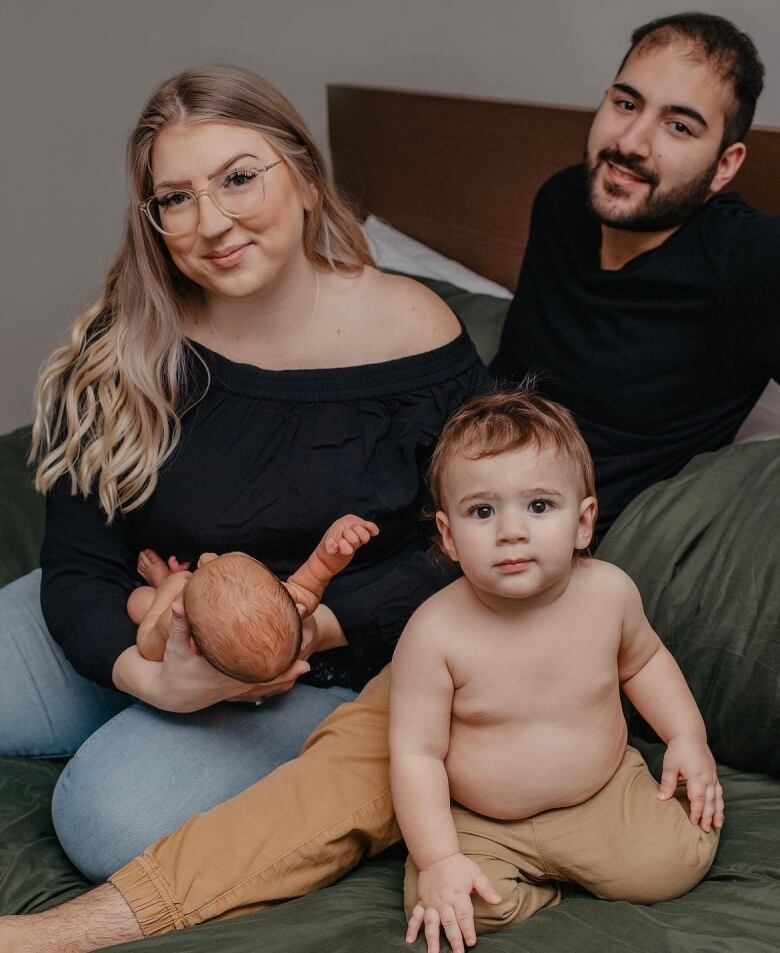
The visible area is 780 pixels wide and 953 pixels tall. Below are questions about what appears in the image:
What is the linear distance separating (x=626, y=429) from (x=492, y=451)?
612mm

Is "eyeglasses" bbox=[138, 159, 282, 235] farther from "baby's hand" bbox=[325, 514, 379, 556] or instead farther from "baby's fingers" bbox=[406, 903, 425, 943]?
"baby's fingers" bbox=[406, 903, 425, 943]

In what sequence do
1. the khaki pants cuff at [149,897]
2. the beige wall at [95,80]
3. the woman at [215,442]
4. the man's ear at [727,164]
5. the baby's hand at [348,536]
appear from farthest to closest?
1. the beige wall at [95,80]
2. the man's ear at [727,164]
3. the woman at [215,442]
4. the baby's hand at [348,536]
5. the khaki pants cuff at [149,897]

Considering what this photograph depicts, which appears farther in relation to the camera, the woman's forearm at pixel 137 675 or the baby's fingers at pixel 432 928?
the woman's forearm at pixel 137 675

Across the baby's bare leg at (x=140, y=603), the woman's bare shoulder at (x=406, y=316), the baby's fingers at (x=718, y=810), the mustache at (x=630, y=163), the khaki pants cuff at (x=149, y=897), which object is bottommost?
the khaki pants cuff at (x=149, y=897)

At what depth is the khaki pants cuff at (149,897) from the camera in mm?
1426

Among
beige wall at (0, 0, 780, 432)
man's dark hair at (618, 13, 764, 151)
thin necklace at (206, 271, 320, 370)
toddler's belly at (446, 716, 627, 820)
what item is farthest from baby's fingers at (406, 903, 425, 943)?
beige wall at (0, 0, 780, 432)

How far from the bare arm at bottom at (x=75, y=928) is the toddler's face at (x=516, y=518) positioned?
22.8 inches

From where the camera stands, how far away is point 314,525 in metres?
1.79

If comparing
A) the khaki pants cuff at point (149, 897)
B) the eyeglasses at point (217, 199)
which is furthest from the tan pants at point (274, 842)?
the eyeglasses at point (217, 199)

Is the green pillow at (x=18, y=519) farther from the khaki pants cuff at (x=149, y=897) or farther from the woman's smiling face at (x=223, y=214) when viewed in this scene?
the khaki pants cuff at (x=149, y=897)

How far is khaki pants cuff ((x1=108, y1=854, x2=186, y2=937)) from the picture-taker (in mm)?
1426

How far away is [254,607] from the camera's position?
1.47m

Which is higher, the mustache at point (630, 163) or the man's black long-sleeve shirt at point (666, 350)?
the mustache at point (630, 163)

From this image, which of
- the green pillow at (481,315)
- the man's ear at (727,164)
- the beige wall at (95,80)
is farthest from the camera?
the beige wall at (95,80)
